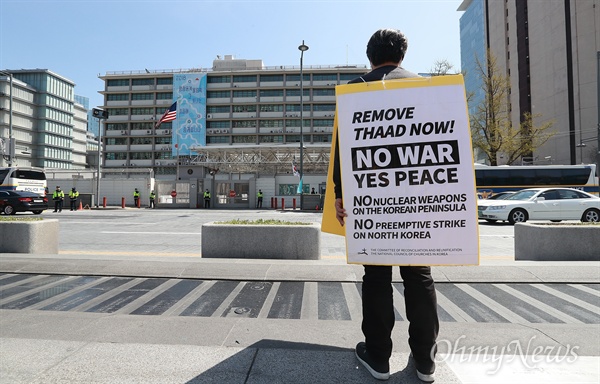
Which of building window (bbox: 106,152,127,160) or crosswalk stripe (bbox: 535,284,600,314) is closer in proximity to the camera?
crosswalk stripe (bbox: 535,284,600,314)

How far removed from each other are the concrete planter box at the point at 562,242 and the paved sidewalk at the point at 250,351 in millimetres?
3338

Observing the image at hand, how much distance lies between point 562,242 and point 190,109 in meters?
64.8

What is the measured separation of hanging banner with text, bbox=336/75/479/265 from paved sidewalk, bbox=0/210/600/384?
2.79 ft

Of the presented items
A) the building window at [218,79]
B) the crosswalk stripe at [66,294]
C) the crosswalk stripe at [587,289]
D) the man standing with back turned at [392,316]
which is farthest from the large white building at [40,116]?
the crosswalk stripe at [587,289]

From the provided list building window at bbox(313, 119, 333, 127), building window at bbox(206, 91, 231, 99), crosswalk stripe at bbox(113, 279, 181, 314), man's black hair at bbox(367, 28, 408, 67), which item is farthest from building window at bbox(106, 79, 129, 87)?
man's black hair at bbox(367, 28, 408, 67)

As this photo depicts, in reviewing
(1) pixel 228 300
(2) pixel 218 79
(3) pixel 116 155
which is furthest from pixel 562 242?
(3) pixel 116 155

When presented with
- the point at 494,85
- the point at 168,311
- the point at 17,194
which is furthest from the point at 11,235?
the point at 494,85

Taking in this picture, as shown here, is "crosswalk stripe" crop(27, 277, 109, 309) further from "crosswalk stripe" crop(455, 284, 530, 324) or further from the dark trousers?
"crosswalk stripe" crop(455, 284, 530, 324)

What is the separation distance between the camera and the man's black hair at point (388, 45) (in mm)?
2242

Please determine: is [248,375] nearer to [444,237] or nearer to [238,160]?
[444,237]

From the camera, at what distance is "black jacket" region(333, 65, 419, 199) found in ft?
7.16

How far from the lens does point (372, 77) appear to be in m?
2.22

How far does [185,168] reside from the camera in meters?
59.7

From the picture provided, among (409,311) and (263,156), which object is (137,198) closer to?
(263,156)
